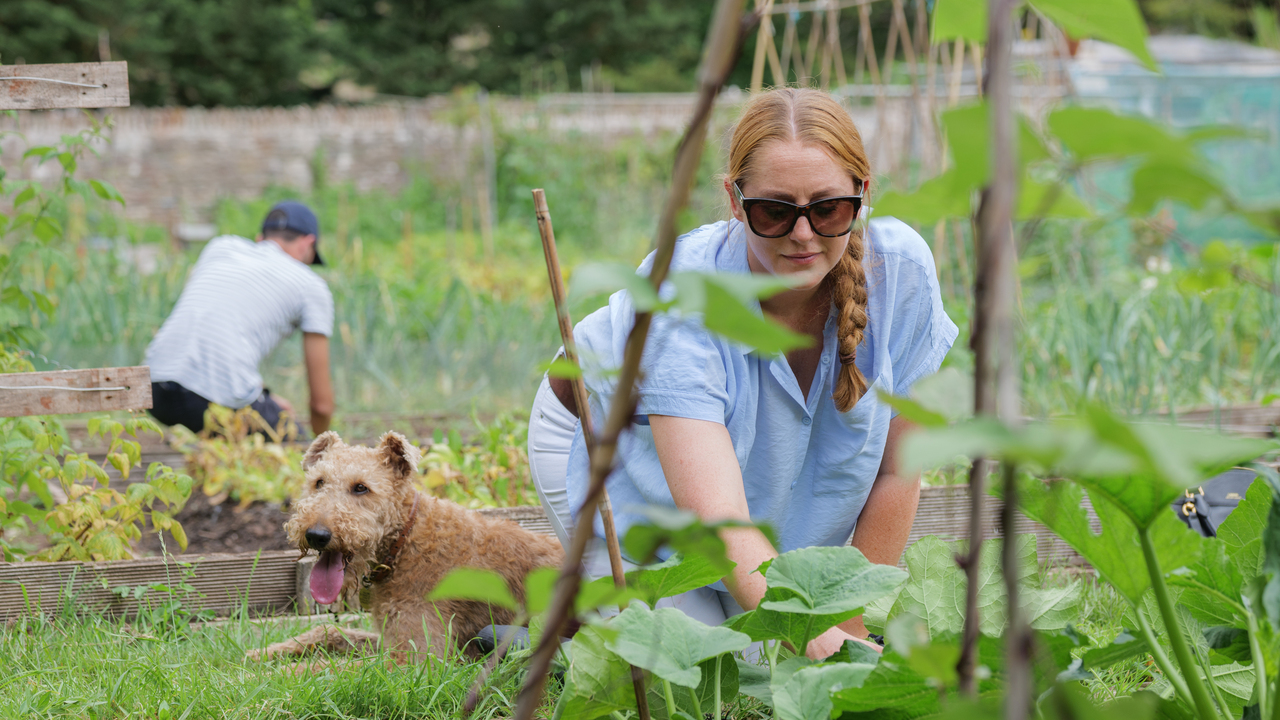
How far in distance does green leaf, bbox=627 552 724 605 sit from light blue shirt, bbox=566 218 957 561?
28.7 inches

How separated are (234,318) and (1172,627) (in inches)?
155

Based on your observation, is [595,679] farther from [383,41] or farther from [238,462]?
[383,41]

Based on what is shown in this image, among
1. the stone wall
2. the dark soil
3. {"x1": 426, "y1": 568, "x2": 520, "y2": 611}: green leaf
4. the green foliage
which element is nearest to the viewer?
{"x1": 426, "y1": 568, "x2": 520, "y2": 611}: green leaf

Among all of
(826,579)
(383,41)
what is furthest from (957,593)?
(383,41)

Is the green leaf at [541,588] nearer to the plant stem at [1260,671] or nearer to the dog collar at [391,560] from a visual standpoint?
the plant stem at [1260,671]

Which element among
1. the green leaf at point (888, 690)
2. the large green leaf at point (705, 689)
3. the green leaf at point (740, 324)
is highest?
the green leaf at point (740, 324)

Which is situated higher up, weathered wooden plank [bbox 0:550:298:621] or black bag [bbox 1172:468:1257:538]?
black bag [bbox 1172:468:1257:538]

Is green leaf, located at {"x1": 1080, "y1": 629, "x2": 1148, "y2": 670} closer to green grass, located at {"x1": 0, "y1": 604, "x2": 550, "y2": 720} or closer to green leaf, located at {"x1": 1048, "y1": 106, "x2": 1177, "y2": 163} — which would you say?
green leaf, located at {"x1": 1048, "y1": 106, "x2": 1177, "y2": 163}

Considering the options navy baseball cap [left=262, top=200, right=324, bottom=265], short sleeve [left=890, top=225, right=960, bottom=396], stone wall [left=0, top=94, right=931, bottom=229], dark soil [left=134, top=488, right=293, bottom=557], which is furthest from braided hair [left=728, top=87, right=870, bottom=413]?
stone wall [left=0, top=94, right=931, bottom=229]

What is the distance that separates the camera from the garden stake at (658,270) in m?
0.48

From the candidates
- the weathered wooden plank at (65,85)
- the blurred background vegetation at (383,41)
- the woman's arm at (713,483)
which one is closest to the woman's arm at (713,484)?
the woman's arm at (713,483)

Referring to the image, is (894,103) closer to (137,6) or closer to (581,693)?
(581,693)

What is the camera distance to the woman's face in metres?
1.64

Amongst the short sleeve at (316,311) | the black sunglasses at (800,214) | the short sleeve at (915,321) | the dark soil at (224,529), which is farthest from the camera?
the short sleeve at (316,311)
